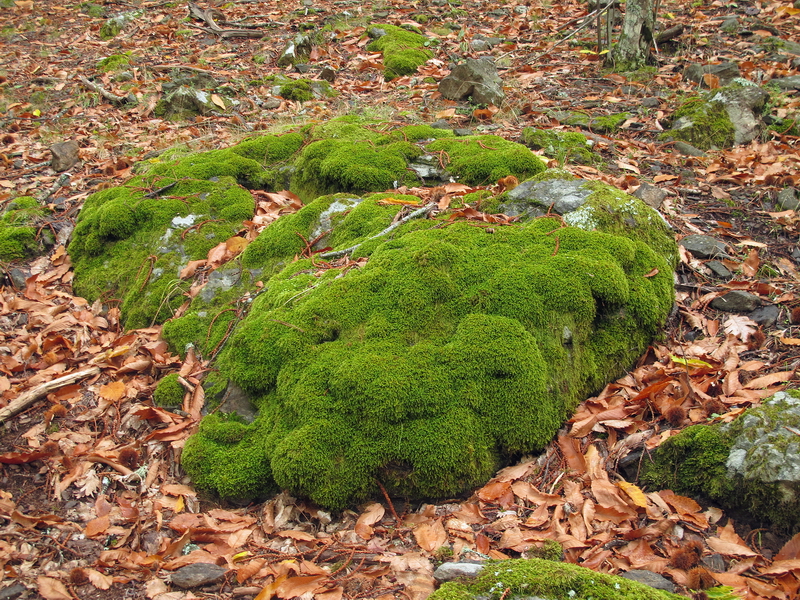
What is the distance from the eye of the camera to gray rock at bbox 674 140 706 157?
253 inches

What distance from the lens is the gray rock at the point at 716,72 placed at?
7926 mm

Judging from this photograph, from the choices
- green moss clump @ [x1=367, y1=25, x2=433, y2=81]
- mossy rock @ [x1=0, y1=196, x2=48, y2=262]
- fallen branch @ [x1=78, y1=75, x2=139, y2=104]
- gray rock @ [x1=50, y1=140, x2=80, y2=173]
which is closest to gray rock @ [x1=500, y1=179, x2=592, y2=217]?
mossy rock @ [x1=0, y1=196, x2=48, y2=262]

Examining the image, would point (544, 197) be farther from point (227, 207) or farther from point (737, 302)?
point (227, 207)

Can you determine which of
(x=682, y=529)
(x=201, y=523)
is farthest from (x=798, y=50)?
(x=201, y=523)

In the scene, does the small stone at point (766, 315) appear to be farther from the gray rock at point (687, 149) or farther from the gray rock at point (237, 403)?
the gray rock at point (237, 403)

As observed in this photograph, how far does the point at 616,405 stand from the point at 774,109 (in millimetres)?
5780

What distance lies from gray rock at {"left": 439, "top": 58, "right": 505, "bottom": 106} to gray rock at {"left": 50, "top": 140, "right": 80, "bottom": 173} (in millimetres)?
4911

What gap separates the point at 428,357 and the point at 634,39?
7888 millimetres

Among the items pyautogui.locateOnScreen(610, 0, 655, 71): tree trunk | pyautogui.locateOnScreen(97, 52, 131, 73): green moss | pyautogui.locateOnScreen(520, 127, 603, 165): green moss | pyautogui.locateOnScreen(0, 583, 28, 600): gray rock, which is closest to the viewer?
pyautogui.locateOnScreen(0, 583, 28, 600): gray rock

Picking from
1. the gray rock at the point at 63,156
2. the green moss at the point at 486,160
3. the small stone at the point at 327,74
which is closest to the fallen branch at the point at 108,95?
the gray rock at the point at 63,156

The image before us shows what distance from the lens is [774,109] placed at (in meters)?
7.08

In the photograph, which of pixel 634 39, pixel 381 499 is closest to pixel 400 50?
pixel 634 39

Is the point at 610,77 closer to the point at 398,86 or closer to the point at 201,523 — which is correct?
the point at 398,86

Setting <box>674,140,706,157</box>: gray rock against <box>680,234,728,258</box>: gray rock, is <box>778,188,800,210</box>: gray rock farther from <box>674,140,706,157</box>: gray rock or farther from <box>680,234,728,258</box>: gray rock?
<box>674,140,706,157</box>: gray rock
